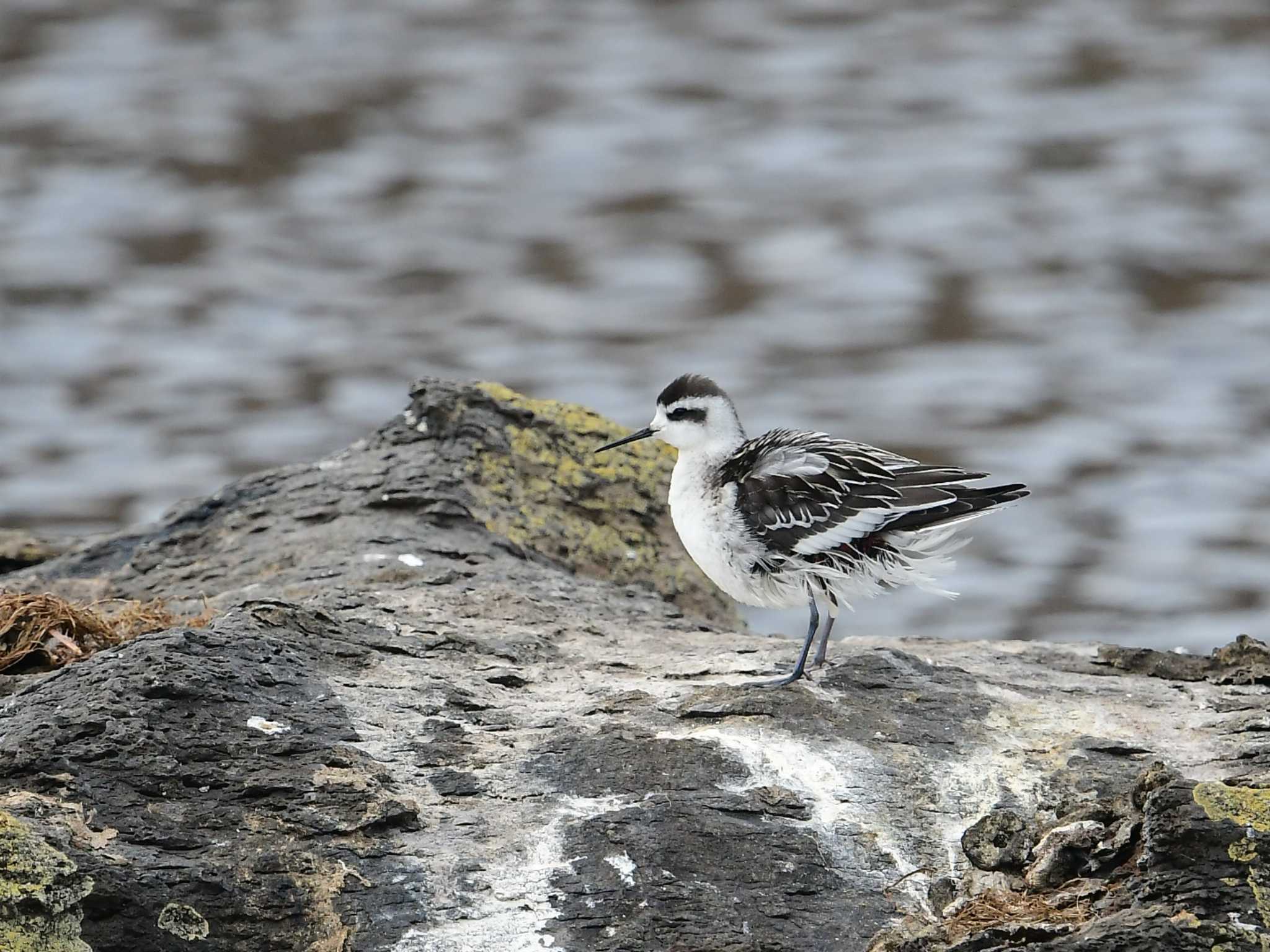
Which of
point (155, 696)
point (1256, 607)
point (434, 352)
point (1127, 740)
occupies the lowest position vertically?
point (1256, 607)

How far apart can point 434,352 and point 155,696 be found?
11.1 metres

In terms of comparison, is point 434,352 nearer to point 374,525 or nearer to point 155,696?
point 374,525

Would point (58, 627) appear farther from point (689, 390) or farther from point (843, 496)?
point (843, 496)

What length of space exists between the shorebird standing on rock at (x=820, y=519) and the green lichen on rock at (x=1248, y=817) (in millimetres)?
1898

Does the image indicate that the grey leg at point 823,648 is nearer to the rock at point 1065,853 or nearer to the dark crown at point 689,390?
the dark crown at point 689,390

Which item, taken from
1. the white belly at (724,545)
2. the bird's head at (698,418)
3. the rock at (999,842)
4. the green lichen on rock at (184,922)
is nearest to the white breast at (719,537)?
the white belly at (724,545)

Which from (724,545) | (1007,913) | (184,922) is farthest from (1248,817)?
(184,922)

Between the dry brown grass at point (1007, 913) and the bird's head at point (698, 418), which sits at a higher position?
the bird's head at point (698, 418)

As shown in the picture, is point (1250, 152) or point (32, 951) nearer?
point (32, 951)

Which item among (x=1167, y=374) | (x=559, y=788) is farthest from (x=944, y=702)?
(x=1167, y=374)

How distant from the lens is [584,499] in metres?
9.23

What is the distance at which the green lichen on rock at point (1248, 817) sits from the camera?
507cm

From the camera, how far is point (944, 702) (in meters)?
6.67

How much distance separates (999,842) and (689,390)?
9.76ft
